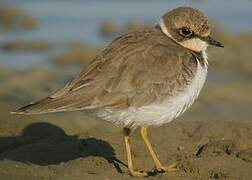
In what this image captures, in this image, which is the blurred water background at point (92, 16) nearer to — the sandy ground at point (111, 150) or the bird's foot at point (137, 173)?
the sandy ground at point (111, 150)

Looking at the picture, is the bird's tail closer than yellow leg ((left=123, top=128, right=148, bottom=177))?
Yes

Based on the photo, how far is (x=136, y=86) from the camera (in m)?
7.38

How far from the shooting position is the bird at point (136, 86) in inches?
286

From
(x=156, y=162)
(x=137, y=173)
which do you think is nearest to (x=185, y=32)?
(x=156, y=162)

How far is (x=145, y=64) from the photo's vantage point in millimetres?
7473

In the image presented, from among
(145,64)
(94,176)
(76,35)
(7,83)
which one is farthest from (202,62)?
(76,35)

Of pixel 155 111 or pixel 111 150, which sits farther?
pixel 111 150

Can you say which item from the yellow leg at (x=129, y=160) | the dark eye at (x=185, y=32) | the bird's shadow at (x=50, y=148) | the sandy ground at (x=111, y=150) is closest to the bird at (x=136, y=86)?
the yellow leg at (x=129, y=160)

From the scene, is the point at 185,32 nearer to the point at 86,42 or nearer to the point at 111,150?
the point at 111,150

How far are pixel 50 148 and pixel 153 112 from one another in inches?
60.6

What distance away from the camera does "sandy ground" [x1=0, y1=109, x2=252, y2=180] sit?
24.3 ft

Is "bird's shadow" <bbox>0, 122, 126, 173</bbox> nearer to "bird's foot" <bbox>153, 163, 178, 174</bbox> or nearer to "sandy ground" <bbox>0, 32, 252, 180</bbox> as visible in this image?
"sandy ground" <bbox>0, 32, 252, 180</bbox>

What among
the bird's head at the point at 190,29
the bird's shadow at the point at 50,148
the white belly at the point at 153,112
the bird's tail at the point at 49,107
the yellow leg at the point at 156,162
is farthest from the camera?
the bird's shadow at the point at 50,148

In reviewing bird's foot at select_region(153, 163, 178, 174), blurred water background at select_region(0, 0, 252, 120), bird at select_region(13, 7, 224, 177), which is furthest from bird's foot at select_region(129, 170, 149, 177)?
blurred water background at select_region(0, 0, 252, 120)
